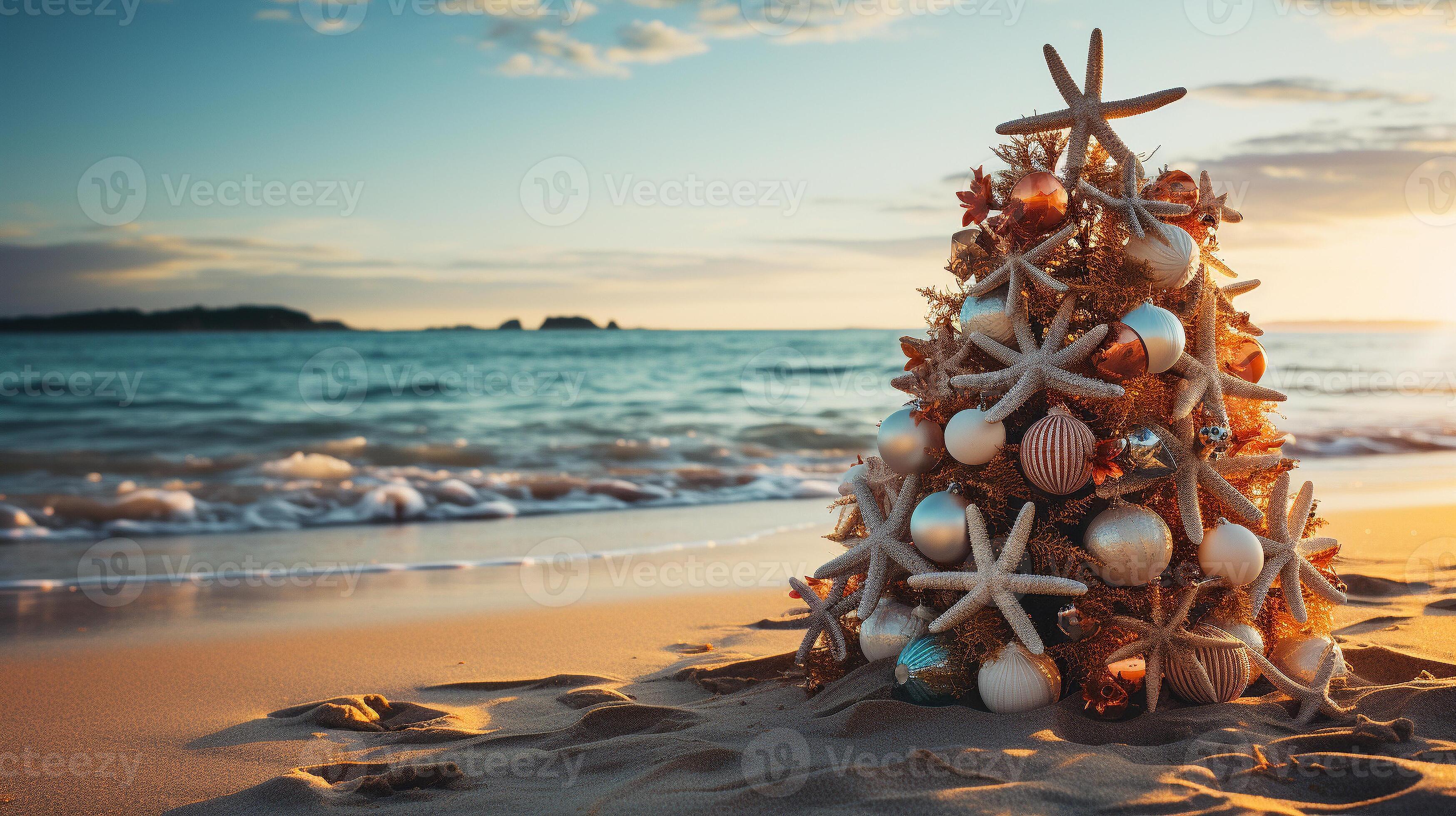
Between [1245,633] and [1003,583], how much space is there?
104 centimetres

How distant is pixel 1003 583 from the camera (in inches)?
130

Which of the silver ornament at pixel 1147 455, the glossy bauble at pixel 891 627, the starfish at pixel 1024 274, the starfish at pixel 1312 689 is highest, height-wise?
the starfish at pixel 1024 274

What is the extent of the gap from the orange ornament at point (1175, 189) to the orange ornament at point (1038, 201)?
1.24 feet

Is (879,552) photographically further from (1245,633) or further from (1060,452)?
(1245,633)

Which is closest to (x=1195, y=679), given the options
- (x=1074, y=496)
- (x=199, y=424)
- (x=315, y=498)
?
(x=1074, y=496)

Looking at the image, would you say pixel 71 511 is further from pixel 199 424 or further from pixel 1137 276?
pixel 1137 276

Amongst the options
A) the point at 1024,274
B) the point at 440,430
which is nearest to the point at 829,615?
the point at 1024,274

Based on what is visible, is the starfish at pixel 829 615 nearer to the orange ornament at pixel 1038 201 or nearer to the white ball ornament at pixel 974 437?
the white ball ornament at pixel 974 437

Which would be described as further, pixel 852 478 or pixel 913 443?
pixel 852 478

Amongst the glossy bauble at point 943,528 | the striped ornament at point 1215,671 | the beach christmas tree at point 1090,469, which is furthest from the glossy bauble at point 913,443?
the striped ornament at point 1215,671

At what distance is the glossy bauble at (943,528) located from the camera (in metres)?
3.51

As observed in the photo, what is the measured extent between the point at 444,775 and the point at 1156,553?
2.64 m

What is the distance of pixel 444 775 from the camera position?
338cm

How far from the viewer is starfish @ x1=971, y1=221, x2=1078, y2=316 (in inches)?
135
